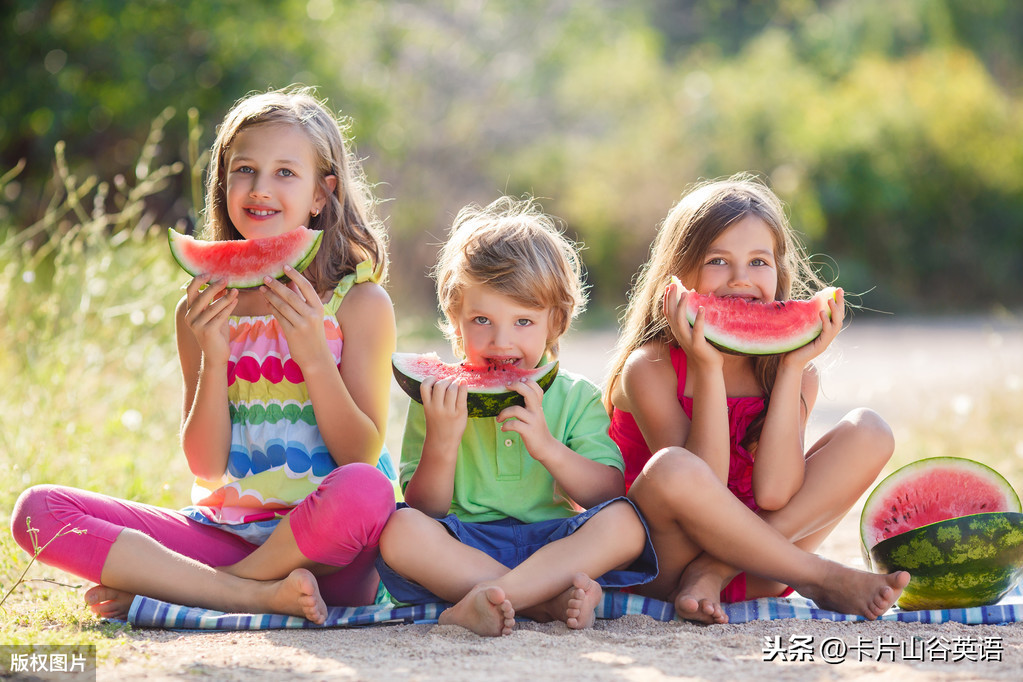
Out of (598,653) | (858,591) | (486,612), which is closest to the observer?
(598,653)

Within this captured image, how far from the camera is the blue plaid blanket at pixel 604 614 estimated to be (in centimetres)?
344

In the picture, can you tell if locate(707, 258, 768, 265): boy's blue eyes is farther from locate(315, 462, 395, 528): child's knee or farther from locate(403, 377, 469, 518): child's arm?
locate(315, 462, 395, 528): child's knee

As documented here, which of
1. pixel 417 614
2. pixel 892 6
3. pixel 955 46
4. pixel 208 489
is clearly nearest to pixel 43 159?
pixel 208 489

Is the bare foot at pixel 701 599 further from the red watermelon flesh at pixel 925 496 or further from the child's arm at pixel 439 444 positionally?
the child's arm at pixel 439 444

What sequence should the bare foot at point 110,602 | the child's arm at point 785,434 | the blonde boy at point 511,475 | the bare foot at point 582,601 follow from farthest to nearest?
the child's arm at point 785,434
the bare foot at point 110,602
the blonde boy at point 511,475
the bare foot at point 582,601

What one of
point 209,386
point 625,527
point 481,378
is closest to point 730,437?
point 625,527

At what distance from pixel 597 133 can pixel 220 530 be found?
16.3 m

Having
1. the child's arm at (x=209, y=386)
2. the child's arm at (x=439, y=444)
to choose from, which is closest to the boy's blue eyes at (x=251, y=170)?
the child's arm at (x=209, y=386)

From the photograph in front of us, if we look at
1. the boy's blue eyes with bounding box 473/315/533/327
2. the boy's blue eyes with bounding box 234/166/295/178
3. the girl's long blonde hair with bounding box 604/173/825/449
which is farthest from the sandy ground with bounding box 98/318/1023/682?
the boy's blue eyes with bounding box 234/166/295/178

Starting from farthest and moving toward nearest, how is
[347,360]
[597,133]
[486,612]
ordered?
[597,133], [347,360], [486,612]

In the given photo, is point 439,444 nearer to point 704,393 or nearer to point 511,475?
point 511,475

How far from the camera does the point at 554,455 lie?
3.54 metres

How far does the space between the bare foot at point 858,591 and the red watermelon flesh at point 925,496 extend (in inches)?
14.4

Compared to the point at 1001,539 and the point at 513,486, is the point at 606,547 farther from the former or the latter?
the point at 1001,539
